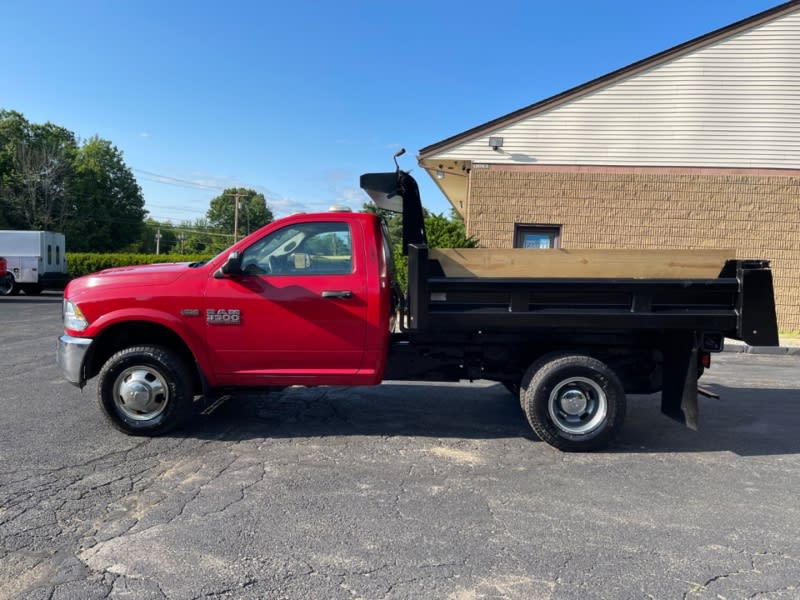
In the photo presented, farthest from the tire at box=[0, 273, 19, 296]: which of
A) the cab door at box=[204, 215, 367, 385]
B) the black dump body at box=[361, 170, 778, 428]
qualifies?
the black dump body at box=[361, 170, 778, 428]

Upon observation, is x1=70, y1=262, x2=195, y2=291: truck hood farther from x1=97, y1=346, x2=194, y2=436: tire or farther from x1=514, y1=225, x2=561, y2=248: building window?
x1=514, y1=225, x2=561, y2=248: building window

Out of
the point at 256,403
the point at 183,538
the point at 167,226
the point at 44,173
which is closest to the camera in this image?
the point at 183,538

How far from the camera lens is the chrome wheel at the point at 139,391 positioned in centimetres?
454

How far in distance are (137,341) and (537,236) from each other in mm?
10108

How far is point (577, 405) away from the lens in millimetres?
4500

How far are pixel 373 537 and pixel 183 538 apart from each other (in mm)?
1091

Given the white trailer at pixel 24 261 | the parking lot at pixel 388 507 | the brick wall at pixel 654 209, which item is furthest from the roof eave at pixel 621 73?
the white trailer at pixel 24 261

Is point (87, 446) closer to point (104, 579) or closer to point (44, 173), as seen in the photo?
point (104, 579)

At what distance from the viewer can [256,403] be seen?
5820 mm

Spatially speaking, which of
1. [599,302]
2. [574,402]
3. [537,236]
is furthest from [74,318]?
[537,236]

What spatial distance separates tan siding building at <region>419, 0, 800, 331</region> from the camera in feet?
39.1

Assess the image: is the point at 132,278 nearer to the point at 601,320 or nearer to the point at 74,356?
the point at 74,356

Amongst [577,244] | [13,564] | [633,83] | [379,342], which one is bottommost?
[13,564]

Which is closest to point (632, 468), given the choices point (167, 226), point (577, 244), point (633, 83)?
point (577, 244)
